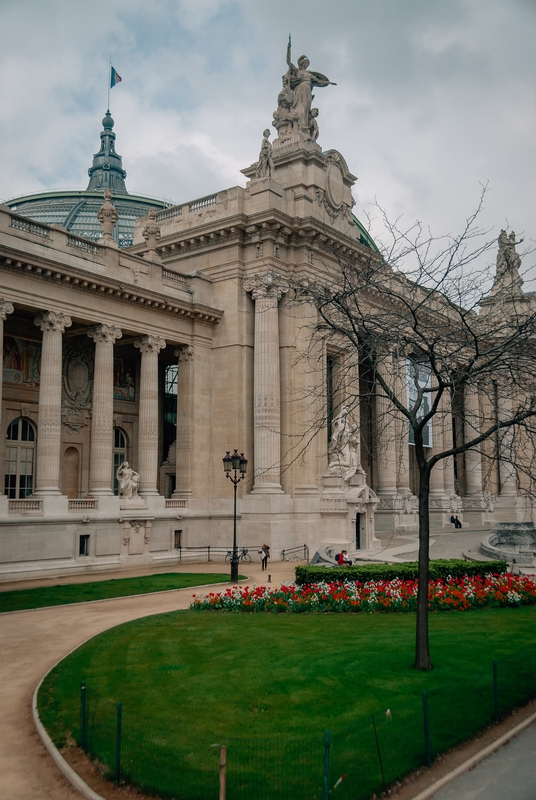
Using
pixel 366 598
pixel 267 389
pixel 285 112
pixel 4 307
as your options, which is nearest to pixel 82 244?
pixel 4 307

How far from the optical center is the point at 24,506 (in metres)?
28.9

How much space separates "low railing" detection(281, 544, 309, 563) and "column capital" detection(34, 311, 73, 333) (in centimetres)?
1467

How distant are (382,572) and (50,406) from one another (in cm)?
1601

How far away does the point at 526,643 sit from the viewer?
1503 centimetres

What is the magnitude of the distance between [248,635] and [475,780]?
24.9ft

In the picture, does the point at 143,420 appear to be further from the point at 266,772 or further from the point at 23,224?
the point at 266,772

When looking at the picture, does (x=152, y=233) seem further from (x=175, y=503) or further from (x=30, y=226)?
(x=175, y=503)

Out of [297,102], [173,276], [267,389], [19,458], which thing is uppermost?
[297,102]

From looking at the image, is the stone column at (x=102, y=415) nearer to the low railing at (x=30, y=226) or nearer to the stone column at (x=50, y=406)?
the stone column at (x=50, y=406)

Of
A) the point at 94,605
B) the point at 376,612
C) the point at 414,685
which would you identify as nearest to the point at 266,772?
the point at 414,685

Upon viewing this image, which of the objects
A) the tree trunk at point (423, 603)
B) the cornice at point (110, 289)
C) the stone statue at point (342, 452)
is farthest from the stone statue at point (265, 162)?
the tree trunk at point (423, 603)

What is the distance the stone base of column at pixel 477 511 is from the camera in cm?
5922

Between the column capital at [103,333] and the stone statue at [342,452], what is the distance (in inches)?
472

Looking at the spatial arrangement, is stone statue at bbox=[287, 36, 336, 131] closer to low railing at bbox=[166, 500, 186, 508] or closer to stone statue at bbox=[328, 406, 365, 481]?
stone statue at bbox=[328, 406, 365, 481]
